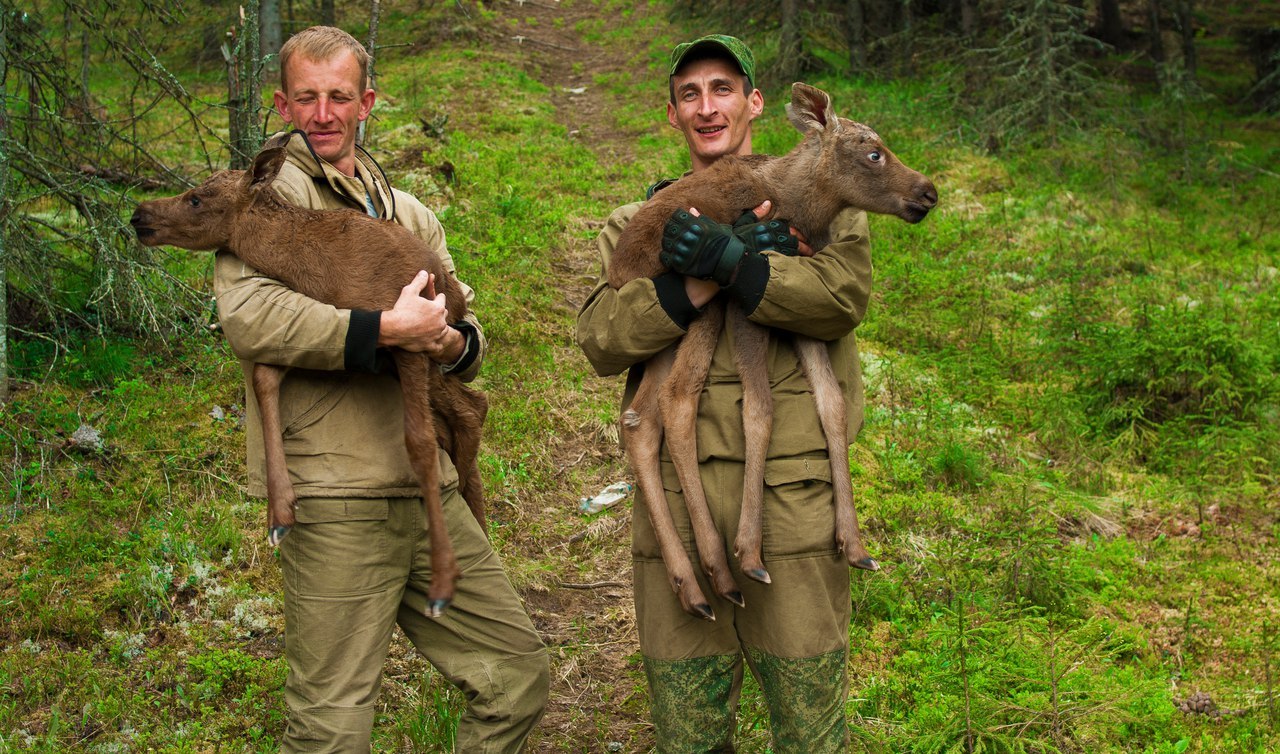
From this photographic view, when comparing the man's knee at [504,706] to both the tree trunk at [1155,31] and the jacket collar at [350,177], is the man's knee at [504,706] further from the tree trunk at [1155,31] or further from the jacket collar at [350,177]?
the tree trunk at [1155,31]

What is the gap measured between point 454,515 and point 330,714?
0.86 m

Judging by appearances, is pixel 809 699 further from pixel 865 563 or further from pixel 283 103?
pixel 283 103

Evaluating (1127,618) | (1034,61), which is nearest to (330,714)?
(1127,618)

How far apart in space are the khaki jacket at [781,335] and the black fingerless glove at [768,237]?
119mm

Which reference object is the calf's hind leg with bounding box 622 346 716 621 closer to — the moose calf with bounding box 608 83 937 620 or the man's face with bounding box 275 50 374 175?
the moose calf with bounding box 608 83 937 620

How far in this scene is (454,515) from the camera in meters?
3.86

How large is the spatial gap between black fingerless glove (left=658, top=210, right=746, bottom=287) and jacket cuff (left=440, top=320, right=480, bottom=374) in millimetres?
946

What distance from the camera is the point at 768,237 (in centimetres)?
375

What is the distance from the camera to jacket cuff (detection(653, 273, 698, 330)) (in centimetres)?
361

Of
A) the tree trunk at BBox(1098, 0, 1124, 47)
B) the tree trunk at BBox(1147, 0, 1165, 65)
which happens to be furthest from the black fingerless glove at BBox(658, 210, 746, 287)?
the tree trunk at BBox(1098, 0, 1124, 47)

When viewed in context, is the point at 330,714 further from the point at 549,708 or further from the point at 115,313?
the point at 115,313

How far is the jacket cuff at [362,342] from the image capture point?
3336 millimetres

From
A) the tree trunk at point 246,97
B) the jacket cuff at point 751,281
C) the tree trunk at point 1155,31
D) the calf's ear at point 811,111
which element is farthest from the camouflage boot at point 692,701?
the tree trunk at point 1155,31

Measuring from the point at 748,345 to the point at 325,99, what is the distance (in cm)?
188
